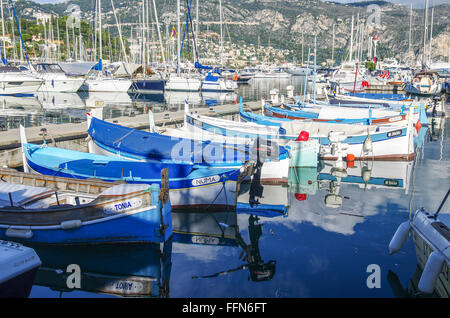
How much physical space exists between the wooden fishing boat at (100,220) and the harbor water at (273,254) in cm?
40

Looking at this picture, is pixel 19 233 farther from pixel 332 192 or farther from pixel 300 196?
pixel 332 192

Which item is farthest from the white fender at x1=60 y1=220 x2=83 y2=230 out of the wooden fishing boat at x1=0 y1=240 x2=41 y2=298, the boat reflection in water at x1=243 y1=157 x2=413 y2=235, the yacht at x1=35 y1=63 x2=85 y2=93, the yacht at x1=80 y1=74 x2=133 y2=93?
the yacht at x1=80 y1=74 x2=133 y2=93

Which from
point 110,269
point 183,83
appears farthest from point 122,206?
point 183,83

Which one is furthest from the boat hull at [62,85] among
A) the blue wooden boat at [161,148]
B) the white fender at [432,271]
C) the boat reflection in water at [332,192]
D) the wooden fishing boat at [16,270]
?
the white fender at [432,271]

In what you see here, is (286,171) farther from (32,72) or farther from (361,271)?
(32,72)

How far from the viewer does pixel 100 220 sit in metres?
11.3

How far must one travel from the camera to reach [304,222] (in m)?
14.2

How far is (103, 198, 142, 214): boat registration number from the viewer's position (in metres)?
11.1

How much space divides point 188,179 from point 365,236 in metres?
5.82

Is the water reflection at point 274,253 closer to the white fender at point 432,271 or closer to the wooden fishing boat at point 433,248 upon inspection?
the wooden fishing boat at point 433,248

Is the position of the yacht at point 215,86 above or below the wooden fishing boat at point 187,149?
above

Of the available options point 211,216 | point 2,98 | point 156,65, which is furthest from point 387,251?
point 156,65

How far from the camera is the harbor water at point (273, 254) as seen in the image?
9836 millimetres

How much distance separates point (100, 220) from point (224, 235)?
3820 millimetres
